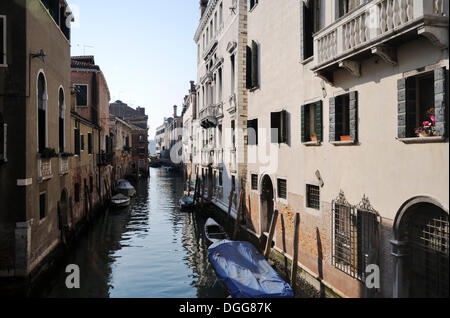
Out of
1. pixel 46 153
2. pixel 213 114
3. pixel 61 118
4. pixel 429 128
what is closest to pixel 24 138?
pixel 46 153

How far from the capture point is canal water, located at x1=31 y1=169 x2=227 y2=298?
380 inches

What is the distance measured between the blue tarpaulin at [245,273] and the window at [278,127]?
3.15 m

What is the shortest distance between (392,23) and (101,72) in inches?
822

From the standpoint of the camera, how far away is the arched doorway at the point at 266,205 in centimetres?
1200

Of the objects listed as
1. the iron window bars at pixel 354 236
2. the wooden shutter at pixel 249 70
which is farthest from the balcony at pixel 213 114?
the iron window bars at pixel 354 236

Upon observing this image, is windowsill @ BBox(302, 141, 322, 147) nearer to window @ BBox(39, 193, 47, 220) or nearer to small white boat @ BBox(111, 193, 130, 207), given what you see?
window @ BBox(39, 193, 47, 220)

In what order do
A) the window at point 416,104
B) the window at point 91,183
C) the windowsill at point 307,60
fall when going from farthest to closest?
the window at point 91,183 → the windowsill at point 307,60 → the window at point 416,104

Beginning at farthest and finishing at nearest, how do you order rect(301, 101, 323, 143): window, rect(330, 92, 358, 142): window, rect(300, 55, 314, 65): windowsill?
rect(301, 101, 323, 143): window < rect(300, 55, 314, 65): windowsill < rect(330, 92, 358, 142): window

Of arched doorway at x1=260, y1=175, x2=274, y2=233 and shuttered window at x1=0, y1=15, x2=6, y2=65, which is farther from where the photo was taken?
arched doorway at x1=260, y1=175, x2=274, y2=233

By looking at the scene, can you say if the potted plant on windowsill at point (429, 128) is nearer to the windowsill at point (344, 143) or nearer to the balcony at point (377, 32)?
the balcony at point (377, 32)

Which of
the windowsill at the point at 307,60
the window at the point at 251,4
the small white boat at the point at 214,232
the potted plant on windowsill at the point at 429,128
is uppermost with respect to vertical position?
the window at the point at 251,4

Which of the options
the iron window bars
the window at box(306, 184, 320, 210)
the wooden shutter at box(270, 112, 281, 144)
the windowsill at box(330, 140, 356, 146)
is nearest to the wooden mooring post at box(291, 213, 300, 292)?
the window at box(306, 184, 320, 210)

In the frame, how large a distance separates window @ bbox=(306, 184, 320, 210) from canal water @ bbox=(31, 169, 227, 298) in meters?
3.42
